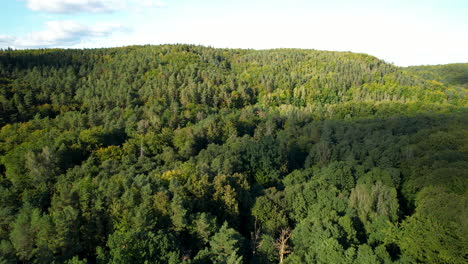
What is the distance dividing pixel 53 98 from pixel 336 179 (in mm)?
81270

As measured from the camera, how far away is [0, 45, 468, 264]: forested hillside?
99.1 ft

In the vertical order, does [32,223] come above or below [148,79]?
below

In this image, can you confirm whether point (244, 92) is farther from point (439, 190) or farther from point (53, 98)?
point (439, 190)

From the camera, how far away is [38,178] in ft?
154

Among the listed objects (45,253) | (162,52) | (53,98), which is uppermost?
(162,52)

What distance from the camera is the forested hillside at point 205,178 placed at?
99.1 ft

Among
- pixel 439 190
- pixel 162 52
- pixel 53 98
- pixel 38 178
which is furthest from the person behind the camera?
pixel 162 52

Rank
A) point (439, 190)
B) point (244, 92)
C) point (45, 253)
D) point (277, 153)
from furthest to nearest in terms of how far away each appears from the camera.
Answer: point (244, 92) → point (277, 153) → point (439, 190) → point (45, 253)

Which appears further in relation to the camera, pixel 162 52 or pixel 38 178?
pixel 162 52

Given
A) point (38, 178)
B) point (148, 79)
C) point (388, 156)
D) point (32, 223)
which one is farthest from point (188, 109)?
point (32, 223)

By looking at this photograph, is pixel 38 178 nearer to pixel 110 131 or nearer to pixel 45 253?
pixel 110 131

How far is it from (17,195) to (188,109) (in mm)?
57080

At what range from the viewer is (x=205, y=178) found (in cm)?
4259

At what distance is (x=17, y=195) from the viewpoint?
43469 mm
